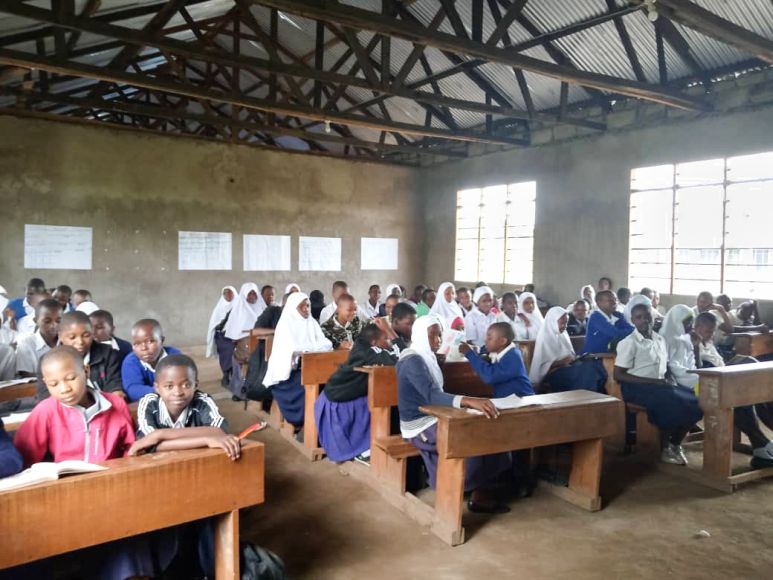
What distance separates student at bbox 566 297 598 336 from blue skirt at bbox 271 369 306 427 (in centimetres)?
353

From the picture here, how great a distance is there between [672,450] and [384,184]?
9.27 m

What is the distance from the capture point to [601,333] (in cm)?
546

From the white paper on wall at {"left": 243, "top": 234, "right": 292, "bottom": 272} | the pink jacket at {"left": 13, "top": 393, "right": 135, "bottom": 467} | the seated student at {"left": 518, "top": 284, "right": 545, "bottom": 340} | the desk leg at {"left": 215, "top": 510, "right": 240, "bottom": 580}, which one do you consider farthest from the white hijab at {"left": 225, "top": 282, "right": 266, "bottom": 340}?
the desk leg at {"left": 215, "top": 510, "right": 240, "bottom": 580}

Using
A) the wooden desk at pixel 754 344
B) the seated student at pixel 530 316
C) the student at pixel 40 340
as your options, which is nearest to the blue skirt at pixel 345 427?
the student at pixel 40 340

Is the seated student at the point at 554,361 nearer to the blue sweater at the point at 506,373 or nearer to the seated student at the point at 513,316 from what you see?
the blue sweater at the point at 506,373

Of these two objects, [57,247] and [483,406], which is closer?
[483,406]

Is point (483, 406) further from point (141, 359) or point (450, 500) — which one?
point (141, 359)

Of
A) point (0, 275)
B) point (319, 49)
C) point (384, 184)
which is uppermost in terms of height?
point (319, 49)

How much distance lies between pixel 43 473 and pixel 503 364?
2662 millimetres

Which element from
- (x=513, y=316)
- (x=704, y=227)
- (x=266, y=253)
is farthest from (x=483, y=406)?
(x=266, y=253)

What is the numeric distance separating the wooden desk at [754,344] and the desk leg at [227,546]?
18.3ft

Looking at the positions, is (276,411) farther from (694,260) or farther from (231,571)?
(694,260)

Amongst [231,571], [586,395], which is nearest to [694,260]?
[586,395]

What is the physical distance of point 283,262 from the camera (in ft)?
38.1
